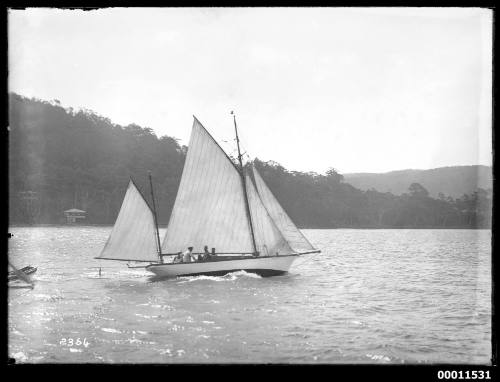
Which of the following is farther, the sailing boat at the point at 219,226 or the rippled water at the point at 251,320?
the sailing boat at the point at 219,226

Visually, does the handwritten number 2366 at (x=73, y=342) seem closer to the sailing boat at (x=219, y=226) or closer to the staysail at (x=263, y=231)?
the sailing boat at (x=219, y=226)

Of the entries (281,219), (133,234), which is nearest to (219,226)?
(281,219)

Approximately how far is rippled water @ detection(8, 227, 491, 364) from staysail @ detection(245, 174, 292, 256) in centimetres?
264

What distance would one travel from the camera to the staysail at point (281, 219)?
18.1 metres

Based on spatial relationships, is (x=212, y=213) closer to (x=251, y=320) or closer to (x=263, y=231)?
(x=263, y=231)

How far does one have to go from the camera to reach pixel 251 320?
11.2 metres

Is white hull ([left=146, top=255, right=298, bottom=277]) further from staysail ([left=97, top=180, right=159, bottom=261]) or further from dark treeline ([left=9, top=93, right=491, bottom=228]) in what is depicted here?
dark treeline ([left=9, top=93, right=491, bottom=228])

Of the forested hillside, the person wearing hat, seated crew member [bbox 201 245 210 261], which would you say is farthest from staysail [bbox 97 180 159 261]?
the forested hillside

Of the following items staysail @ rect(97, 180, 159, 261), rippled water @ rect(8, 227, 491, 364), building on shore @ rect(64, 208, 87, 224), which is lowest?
rippled water @ rect(8, 227, 491, 364)

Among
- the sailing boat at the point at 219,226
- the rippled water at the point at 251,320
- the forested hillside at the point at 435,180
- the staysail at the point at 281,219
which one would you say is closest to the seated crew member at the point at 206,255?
the sailing boat at the point at 219,226

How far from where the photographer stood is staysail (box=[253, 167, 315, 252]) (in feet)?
59.5

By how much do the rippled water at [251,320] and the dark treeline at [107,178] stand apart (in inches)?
24.4

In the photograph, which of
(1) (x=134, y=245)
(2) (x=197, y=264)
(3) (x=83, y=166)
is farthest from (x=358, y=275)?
(3) (x=83, y=166)
